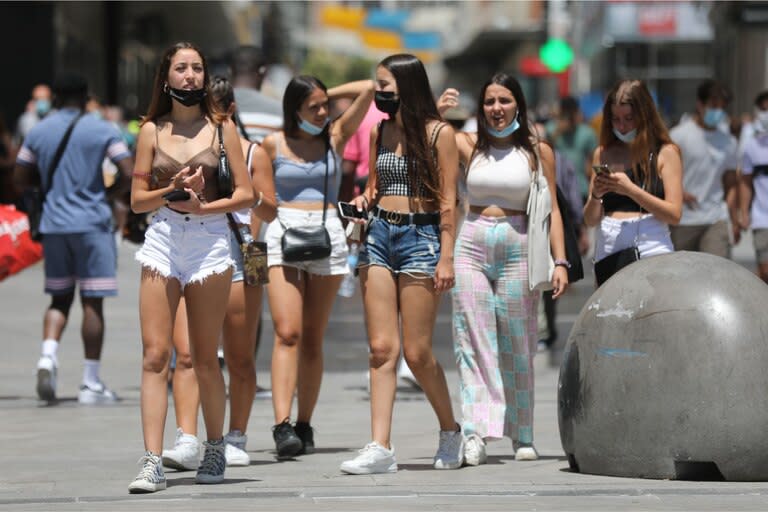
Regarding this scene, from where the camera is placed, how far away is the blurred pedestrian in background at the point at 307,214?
9.27m

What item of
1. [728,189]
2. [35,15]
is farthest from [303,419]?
[35,15]

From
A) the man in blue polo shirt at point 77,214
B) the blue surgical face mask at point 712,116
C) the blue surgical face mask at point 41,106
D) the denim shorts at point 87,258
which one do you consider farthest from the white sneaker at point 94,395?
the blue surgical face mask at point 41,106

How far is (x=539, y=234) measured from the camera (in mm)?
8953

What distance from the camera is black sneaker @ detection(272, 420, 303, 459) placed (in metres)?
8.97

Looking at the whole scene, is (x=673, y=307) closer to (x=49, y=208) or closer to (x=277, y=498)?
(x=277, y=498)

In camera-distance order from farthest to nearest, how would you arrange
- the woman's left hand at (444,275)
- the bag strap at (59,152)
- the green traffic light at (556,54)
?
the green traffic light at (556,54) → the bag strap at (59,152) → the woman's left hand at (444,275)

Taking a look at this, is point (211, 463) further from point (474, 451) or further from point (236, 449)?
point (474, 451)

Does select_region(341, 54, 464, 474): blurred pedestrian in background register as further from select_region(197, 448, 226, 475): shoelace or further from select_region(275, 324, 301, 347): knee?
select_region(197, 448, 226, 475): shoelace

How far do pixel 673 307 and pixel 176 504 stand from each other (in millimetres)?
2289

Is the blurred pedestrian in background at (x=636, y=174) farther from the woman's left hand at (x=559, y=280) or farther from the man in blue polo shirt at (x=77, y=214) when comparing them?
the man in blue polo shirt at (x=77, y=214)

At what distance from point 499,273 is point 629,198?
748 mm

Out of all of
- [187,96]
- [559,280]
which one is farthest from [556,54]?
[187,96]

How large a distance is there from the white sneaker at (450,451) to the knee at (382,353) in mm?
492

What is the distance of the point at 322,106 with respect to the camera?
9320 mm
